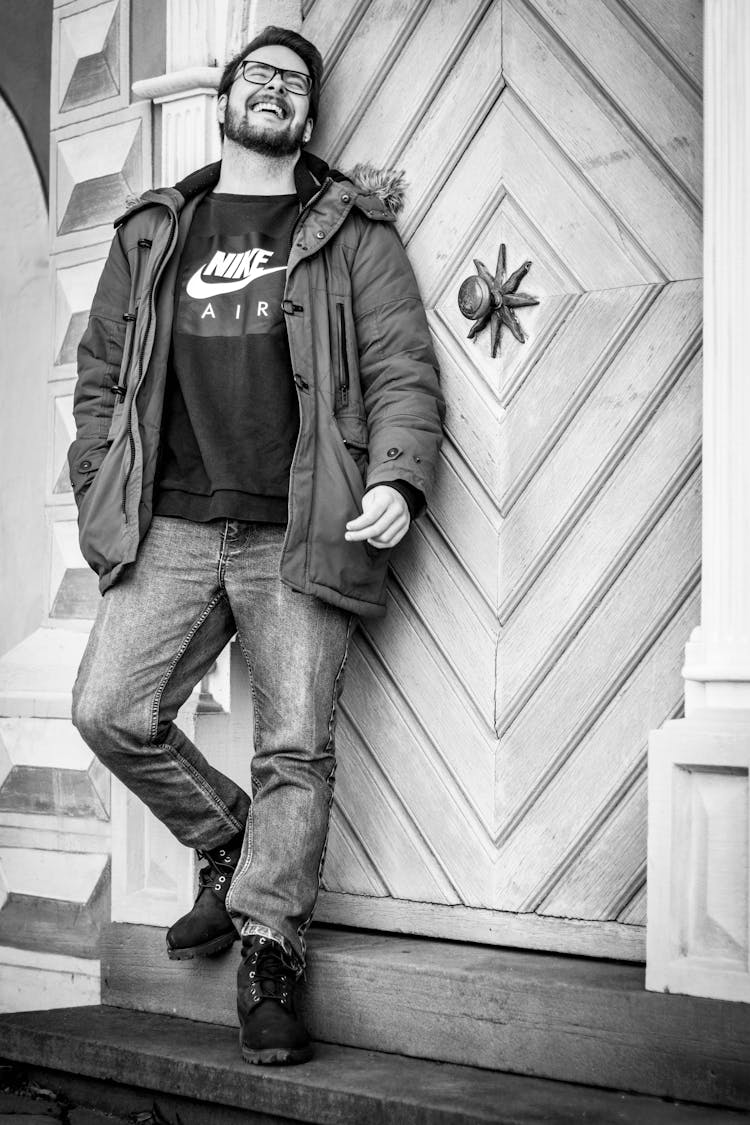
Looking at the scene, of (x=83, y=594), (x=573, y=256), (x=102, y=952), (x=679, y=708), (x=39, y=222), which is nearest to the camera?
→ (x=679, y=708)

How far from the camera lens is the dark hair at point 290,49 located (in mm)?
3273

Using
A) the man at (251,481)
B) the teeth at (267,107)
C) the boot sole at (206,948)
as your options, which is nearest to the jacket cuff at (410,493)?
the man at (251,481)

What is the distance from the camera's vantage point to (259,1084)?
8.59 ft

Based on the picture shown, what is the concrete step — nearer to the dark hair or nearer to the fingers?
the fingers

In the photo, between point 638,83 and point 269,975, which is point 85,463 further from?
point 638,83

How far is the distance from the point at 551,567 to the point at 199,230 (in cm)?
113

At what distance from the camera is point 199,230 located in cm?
320

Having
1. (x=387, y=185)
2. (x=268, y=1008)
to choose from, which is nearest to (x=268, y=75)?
(x=387, y=185)

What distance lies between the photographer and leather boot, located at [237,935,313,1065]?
2680 mm

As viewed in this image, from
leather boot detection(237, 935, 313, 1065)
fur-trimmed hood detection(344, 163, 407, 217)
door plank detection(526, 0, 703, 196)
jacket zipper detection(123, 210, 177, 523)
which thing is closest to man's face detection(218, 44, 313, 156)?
fur-trimmed hood detection(344, 163, 407, 217)

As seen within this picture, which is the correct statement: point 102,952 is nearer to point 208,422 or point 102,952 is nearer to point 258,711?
point 258,711

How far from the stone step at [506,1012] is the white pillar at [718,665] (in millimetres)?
84

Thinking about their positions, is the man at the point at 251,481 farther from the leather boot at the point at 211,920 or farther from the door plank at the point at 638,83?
the door plank at the point at 638,83

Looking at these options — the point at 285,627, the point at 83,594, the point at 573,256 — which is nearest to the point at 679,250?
the point at 573,256
